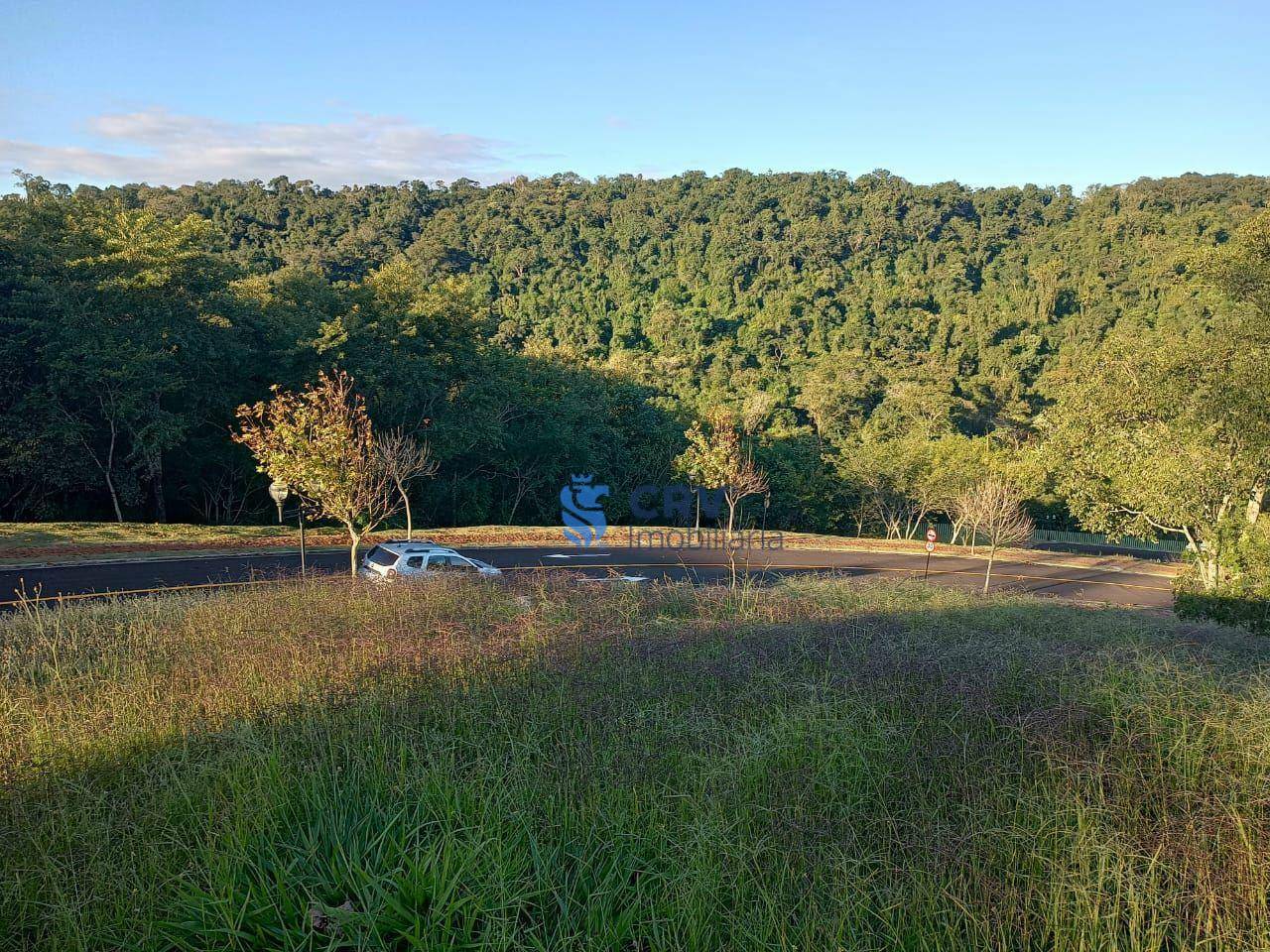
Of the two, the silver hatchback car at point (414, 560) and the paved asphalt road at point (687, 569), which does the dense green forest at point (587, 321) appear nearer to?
the paved asphalt road at point (687, 569)

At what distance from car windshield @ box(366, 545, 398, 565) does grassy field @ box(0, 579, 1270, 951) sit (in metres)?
9.94

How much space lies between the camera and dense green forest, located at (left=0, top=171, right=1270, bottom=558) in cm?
2856

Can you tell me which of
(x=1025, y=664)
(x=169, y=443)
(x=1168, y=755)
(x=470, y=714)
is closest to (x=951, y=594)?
(x=1025, y=664)

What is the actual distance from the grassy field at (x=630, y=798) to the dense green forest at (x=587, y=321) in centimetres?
1919

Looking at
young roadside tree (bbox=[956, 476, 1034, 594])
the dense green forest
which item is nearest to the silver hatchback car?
the dense green forest

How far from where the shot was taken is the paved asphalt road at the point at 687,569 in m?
19.3

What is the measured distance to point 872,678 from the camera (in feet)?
21.3

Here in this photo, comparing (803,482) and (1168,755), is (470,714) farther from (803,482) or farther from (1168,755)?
(803,482)

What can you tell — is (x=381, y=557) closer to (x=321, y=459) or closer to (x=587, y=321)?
(x=321, y=459)

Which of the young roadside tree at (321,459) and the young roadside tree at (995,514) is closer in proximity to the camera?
the young roadside tree at (321,459)

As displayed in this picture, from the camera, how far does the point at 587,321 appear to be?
7094 centimetres

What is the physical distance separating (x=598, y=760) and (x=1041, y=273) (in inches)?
3204

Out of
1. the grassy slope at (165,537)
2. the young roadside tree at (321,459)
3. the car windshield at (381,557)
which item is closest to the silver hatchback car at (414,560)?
the car windshield at (381,557)

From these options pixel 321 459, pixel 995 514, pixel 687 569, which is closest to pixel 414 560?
pixel 321 459
